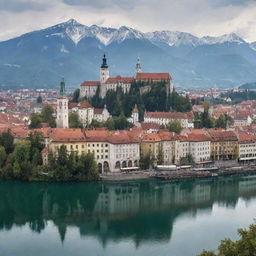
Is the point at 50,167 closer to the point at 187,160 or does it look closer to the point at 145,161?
the point at 145,161

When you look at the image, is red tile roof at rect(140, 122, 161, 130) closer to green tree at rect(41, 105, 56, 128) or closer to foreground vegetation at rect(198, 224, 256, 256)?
green tree at rect(41, 105, 56, 128)

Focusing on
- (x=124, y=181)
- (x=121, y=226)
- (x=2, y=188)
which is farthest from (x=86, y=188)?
(x=121, y=226)

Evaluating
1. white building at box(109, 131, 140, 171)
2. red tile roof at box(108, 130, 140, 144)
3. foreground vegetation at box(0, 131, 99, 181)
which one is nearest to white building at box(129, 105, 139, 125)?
red tile roof at box(108, 130, 140, 144)

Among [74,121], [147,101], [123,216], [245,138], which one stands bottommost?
[123,216]

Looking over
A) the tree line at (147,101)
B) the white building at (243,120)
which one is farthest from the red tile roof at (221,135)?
the white building at (243,120)

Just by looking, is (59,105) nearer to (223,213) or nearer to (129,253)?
(223,213)

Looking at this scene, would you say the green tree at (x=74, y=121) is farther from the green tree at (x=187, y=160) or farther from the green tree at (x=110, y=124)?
the green tree at (x=187, y=160)

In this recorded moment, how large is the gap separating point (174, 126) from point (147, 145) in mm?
7903

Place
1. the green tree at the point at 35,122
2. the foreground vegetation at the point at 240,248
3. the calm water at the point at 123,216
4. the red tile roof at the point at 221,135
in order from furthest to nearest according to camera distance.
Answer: the green tree at the point at 35,122 → the red tile roof at the point at 221,135 → the calm water at the point at 123,216 → the foreground vegetation at the point at 240,248

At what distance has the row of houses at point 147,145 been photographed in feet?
117

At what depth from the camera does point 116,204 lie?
29.5 meters

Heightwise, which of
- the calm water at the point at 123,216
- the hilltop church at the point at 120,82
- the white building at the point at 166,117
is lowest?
the calm water at the point at 123,216

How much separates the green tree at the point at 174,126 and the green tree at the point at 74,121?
24.5 feet

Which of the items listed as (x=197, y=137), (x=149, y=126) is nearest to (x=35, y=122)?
(x=149, y=126)
